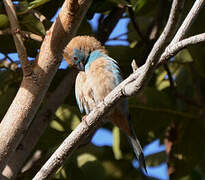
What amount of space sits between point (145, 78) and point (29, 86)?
76 centimetres

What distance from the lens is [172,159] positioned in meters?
3.56

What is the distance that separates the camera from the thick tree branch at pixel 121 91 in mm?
1724

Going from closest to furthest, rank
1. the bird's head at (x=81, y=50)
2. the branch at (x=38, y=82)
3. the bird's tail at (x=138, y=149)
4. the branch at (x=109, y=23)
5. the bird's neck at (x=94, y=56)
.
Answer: the branch at (x=38, y=82)
the bird's tail at (x=138, y=149)
the bird's neck at (x=94, y=56)
the bird's head at (x=81, y=50)
the branch at (x=109, y=23)

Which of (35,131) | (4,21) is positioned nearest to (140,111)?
(35,131)

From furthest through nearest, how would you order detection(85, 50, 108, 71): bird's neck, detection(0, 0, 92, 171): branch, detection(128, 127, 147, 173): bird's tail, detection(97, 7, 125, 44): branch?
detection(97, 7, 125, 44): branch < detection(85, 50, 108, 71): bird's neck < detection(128, 127, 147, 173): bird's tail < detection(0, 0, 92, 171): branch

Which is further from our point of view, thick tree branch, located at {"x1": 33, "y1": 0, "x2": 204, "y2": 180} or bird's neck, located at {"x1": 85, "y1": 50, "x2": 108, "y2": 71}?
bird's neck, located at {"x1": 85, "y1": 50, "x2": 108, "y2": 71}

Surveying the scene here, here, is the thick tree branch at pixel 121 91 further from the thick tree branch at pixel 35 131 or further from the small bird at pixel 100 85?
the small bird at pixel 100 85

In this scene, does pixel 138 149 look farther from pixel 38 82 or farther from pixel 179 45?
pixel 179 45

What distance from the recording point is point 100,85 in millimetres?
3172

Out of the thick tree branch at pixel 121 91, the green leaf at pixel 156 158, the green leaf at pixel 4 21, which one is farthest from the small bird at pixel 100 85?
the thick tree branch at pixel 121 91

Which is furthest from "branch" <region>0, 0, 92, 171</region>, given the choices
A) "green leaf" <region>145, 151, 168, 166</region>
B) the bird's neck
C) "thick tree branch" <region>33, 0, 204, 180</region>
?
"green leaf" <region>145, 151, 168, 166</region>

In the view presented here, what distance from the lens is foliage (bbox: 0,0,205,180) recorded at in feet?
10.5

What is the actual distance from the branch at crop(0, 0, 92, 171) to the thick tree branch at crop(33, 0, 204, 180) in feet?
0.86

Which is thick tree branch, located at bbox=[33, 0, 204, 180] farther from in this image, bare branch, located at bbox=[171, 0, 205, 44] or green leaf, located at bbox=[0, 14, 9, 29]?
green leaf, located at bbox=[0, 14, 9, 29]
